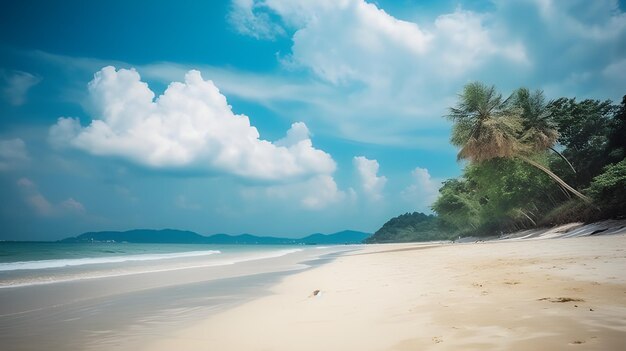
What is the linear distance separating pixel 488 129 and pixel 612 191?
8181 millimetres

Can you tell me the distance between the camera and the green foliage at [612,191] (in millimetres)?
19734

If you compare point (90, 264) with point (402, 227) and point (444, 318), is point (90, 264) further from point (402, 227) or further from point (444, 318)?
point (402, 227)

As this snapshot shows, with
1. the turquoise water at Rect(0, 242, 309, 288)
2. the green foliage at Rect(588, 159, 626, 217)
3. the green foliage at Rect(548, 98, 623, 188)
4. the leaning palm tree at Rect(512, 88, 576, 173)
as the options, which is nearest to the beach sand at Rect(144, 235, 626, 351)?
the turquoise water at Rect(0, 242, 309, 288)

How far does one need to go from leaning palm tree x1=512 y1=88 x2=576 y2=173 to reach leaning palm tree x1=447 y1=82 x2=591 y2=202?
34 cm

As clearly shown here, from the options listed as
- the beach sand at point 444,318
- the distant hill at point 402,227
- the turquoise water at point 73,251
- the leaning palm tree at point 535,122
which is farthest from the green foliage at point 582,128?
the distant hill at point 402,227

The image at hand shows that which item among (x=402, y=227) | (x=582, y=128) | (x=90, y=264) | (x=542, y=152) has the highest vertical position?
(x=582, y=128)

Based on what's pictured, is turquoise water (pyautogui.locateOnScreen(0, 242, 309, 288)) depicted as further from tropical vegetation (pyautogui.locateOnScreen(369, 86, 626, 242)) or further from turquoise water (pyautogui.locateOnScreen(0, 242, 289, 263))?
tropical vegetation (pyautogui.locateOnScreen(369, 86, 626, 242))

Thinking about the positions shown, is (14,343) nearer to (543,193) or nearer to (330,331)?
(330,331)

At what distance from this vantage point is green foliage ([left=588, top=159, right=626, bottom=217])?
777 inches

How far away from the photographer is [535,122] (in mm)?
25641

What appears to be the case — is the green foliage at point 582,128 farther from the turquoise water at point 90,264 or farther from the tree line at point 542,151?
the turquoise water at point 90,264

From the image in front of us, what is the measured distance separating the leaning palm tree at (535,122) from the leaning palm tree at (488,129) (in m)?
0.34

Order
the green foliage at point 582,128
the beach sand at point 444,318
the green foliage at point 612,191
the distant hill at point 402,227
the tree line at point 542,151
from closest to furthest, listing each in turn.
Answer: the beach sand at point 444,318 → the green foliage at point 612,191 → the tree line at point 542,151 → the green foliage at point 582,128 → the distant hill at point 402,227

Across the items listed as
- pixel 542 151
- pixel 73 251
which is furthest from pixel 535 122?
pixel 73 251
